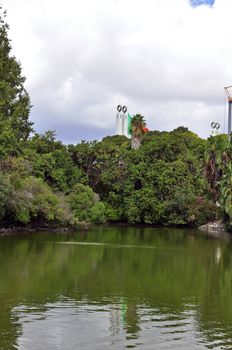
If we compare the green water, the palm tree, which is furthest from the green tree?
the green water

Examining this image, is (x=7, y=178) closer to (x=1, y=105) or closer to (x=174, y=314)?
(x=1, y=105)

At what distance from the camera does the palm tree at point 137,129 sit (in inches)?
3179

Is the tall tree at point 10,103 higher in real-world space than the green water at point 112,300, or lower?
higher

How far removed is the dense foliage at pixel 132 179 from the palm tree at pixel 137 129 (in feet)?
0.50

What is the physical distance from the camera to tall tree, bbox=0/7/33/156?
36.1m

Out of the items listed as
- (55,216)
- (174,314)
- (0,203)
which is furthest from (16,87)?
(174,314)

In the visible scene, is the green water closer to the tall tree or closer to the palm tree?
the tall tree

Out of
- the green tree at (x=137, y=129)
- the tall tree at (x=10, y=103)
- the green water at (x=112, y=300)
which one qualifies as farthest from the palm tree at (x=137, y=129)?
the green water at (x=112, y=300)

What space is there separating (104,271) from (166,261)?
6049mm

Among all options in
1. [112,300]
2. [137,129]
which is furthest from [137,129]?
[112,300]

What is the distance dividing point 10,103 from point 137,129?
142 feet

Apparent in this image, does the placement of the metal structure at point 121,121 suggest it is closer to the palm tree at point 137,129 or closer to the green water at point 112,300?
the palm tree at point 137,129

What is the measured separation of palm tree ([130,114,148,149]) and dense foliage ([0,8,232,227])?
0.50 feet

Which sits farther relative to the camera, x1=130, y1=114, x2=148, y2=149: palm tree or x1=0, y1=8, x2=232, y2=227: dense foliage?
x1=130, y1=114, x2=148, y2=149: palm tree
